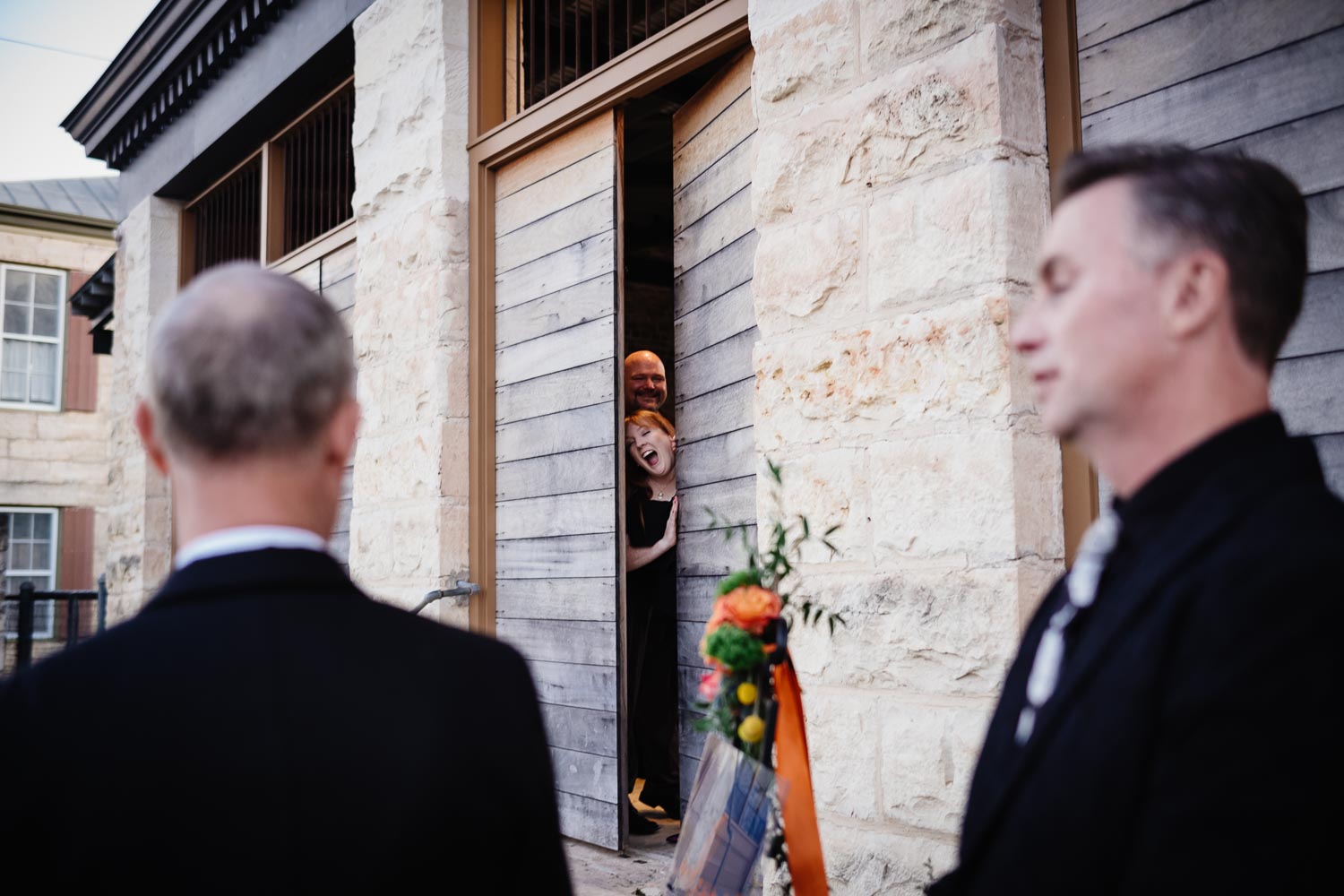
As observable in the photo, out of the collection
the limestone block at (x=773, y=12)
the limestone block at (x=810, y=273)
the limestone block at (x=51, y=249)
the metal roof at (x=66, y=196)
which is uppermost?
the metal roof at (x=66, y=196)

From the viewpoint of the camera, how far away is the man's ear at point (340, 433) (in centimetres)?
115

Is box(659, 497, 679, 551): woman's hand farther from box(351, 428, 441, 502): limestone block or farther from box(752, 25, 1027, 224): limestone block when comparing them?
box(752, 25, 1027, 224): limestone block

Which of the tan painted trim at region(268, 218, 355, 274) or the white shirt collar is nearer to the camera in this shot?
the white shirt collar

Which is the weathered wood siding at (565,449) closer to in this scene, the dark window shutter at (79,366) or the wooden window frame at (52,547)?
the wooden window frame at (52,547)

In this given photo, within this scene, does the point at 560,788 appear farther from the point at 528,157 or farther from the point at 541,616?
the point at 528,157

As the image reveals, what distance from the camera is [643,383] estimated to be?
18.1ft

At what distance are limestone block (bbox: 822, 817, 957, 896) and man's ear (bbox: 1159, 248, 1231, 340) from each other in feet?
6.36

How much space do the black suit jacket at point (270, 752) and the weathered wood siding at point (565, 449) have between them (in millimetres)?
3400

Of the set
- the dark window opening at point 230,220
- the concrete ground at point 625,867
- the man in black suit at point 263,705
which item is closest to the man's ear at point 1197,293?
the man in black suit at point 263,705

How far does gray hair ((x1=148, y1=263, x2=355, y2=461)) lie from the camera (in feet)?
3.54

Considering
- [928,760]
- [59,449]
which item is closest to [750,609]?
[928,760]

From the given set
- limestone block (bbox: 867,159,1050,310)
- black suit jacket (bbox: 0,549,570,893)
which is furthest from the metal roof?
black suit jacket (bbox: 0,549,570,893)

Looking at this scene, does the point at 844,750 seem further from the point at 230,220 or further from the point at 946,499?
the point at 230,220

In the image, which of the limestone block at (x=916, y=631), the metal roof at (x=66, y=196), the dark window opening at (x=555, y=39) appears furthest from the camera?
the metal roof at (x=66, y=196)
